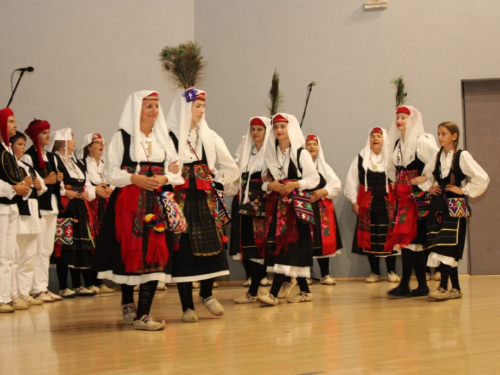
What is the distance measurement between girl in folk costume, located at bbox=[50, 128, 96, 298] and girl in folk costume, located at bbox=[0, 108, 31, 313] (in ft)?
3.79

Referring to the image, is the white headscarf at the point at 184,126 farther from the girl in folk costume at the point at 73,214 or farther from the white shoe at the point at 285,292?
the girl in folk costume at the point at 73,214

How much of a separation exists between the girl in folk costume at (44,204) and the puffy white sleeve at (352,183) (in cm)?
330

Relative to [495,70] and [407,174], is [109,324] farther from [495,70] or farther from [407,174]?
[495,70]

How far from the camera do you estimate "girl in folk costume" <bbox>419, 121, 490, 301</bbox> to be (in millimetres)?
5758

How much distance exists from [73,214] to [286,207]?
257 centimetres

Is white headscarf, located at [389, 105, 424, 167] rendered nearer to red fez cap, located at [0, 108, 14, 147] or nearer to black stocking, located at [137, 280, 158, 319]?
black stocking, located at [137, 280, 158, 319]

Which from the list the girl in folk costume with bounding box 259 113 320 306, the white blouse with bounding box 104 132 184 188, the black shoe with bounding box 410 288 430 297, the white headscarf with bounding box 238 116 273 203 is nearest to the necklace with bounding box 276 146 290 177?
the girl in folk costume with bounding box 259 113 320 306

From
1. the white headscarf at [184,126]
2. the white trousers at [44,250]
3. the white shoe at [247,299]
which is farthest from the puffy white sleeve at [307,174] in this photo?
the white trousers at [44,250]

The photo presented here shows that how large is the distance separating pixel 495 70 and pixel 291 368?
639 cm

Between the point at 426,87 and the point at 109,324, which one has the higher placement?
the point at 426,87

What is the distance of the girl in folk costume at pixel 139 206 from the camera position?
14.3 feet

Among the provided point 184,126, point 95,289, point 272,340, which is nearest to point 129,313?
point 272,340

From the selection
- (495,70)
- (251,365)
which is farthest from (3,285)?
(495,70)

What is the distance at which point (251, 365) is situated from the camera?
3.25 metres
